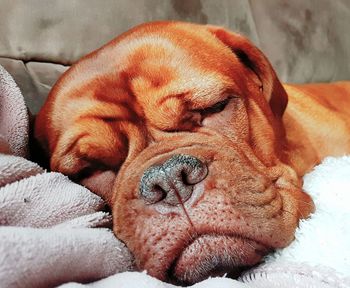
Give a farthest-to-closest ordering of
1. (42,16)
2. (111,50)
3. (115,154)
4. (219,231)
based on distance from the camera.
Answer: (42,16), (111,50), (115,154), (219,231)

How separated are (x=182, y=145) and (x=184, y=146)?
1 cm

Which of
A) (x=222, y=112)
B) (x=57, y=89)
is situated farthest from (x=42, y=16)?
(x=222, y=112)

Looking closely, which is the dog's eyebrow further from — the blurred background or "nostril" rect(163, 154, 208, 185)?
the blurred background

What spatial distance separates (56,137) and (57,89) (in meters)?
0.13

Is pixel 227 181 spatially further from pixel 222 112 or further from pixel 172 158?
pixel 222 112

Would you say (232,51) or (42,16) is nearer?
(232,51)

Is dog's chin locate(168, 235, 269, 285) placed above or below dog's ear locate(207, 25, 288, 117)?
below

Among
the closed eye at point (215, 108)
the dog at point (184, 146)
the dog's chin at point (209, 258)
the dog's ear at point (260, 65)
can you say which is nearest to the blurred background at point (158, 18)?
the dog at point (184, 146)

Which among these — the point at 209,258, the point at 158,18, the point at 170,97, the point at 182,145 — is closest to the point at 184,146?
the point at 182,145

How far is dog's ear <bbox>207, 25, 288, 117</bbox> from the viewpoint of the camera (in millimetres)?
→ 1656

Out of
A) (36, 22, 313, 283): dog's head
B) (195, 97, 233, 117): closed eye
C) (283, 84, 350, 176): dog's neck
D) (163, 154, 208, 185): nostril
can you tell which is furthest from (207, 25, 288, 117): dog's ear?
(163, 154, 208, 185): nostril

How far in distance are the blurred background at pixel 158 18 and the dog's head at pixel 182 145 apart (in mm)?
475

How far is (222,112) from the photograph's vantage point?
1.46 metres

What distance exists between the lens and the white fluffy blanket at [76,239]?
0.93 m
